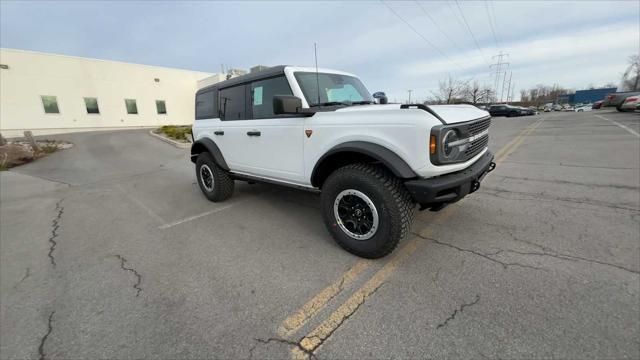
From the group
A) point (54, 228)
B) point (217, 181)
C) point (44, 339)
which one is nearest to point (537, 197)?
point (217, 181)

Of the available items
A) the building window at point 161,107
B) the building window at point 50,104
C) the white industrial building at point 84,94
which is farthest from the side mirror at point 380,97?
the building window at point 161,107

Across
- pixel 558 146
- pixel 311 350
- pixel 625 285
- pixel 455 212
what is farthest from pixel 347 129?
pixel 558 146

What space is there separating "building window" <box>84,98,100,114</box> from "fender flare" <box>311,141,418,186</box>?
2711cm

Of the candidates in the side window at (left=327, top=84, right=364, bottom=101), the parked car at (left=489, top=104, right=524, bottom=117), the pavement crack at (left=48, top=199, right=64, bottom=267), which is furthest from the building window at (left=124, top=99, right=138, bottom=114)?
the parked car at (left=489, top=104, right=524, bottom=117)

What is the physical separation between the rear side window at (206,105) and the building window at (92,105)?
2364 centimetres

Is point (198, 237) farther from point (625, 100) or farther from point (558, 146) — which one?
point (625, 100)

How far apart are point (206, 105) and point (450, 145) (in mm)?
4066

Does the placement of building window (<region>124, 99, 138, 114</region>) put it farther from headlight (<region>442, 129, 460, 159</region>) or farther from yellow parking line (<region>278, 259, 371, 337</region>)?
headlight (<region>442, 129, 460, 159</region>)

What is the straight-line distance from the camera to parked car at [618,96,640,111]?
59.2ft

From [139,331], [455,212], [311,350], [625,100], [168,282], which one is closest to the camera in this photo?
[311,350]

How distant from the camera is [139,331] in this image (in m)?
1.94

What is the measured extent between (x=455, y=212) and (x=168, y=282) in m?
3.53

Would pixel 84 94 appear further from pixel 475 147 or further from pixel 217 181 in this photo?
pixel 475 147

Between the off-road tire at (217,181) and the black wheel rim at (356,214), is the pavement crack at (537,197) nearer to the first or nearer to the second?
the black wheel rim at (356,214)
